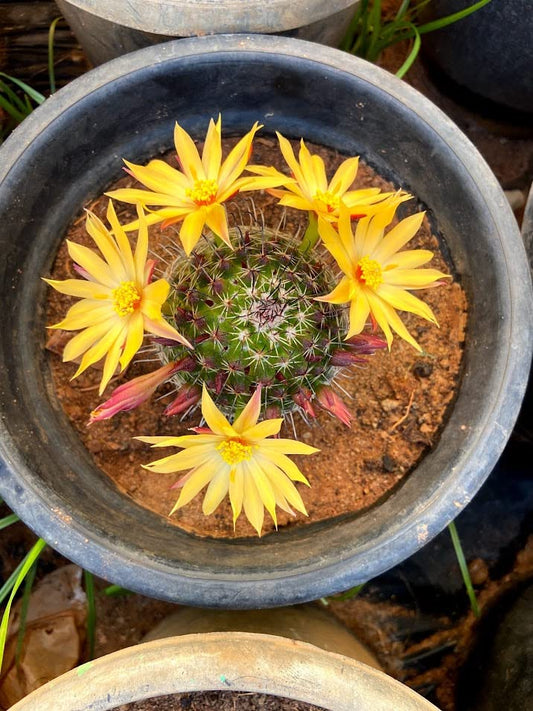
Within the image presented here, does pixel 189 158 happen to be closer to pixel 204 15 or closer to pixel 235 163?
pixel 235 163

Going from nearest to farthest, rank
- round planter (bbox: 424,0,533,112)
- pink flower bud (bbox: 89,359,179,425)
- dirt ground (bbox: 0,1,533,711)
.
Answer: pink flower bud (bbox: 89,359,179,425) < round planter (bbox: 424,0,533,112) < dirt ground (bbox: 0,1,533,711)

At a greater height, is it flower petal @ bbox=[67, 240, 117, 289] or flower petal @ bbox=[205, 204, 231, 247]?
flower petal @ bbox=[67, 240, 117, 289]

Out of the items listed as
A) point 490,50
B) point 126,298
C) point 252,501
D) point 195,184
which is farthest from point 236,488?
point 490,50

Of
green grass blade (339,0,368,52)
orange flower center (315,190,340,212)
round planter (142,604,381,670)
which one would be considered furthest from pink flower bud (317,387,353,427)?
green grass blade (339,0,368,52)

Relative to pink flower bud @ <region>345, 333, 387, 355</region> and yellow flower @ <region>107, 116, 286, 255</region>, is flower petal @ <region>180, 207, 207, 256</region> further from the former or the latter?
pink flower bud @ <region>345, 333, 387, 355</region>

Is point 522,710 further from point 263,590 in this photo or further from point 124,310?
point 124,310

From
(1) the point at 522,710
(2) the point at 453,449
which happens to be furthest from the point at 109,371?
(1) the point at 522,710
